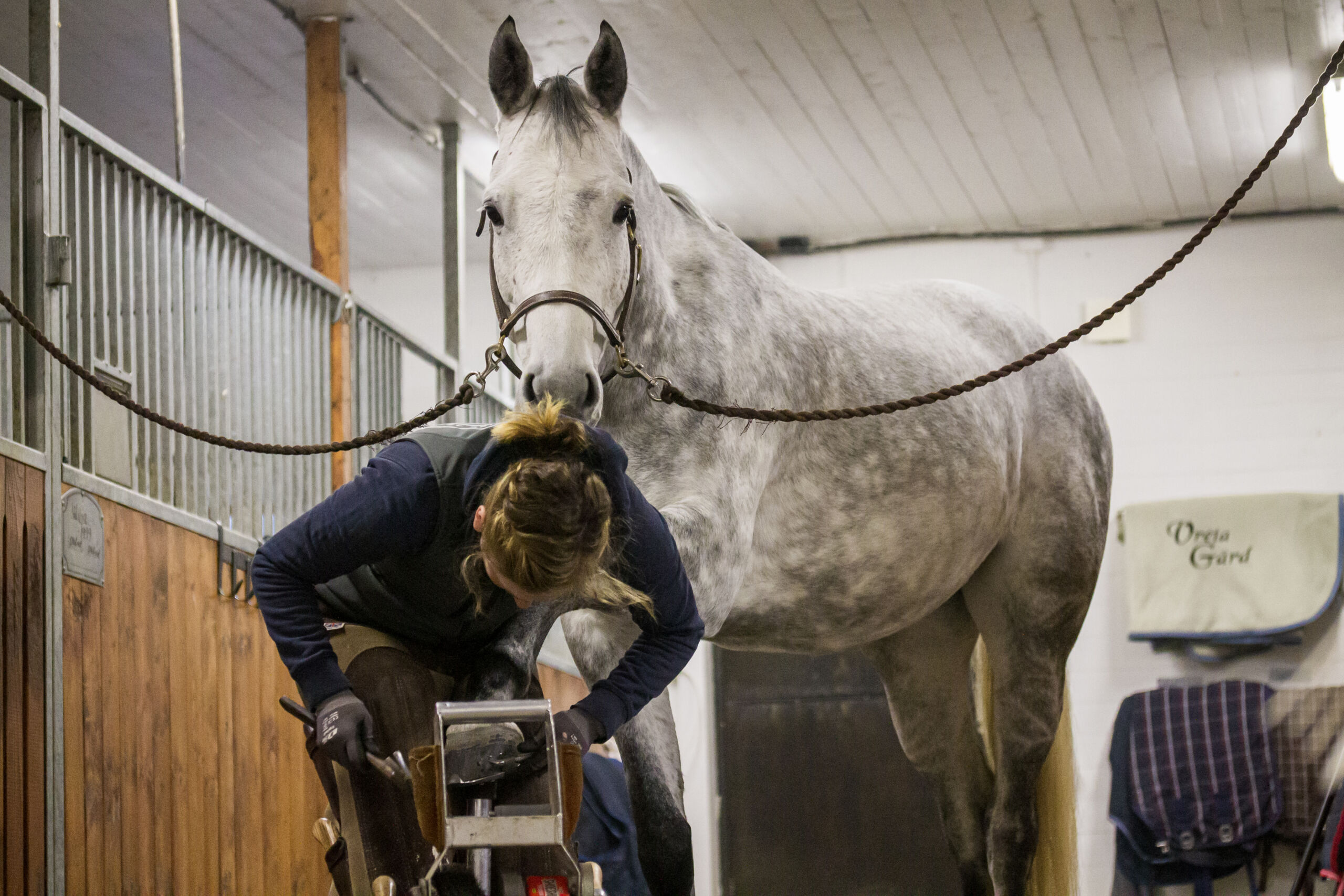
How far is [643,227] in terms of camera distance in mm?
3008

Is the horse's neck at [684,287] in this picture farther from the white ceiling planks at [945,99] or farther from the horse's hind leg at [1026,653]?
the white ceiling planks at [945,99]

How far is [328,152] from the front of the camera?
630 centimetres

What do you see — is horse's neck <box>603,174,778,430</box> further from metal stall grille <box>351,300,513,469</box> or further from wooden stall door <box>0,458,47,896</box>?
metal stall grille <box>351,300,513,469</box>

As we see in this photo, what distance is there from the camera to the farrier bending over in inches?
83.6

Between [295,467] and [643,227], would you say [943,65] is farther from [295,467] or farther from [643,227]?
[643,227]

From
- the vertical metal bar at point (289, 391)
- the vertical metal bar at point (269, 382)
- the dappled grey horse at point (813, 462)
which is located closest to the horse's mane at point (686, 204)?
the dappled grey horse at point (813, 462)

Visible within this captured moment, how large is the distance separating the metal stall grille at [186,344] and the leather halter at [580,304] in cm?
166

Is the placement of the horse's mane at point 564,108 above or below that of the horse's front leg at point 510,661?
above

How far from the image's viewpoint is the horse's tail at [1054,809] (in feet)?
14.2

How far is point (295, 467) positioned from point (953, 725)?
2.62 metres

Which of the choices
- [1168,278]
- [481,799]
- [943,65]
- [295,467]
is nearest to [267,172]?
[295,467]

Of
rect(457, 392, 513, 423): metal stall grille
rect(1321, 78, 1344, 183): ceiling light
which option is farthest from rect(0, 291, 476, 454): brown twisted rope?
rect(1321, 78, 1344, 183): ceiling light

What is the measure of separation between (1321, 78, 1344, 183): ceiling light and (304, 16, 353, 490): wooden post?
402cm

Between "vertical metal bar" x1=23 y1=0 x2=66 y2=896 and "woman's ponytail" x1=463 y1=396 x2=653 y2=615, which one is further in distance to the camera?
"vertical metal bar" x1=23 y1=0 x2=66 y2=896
